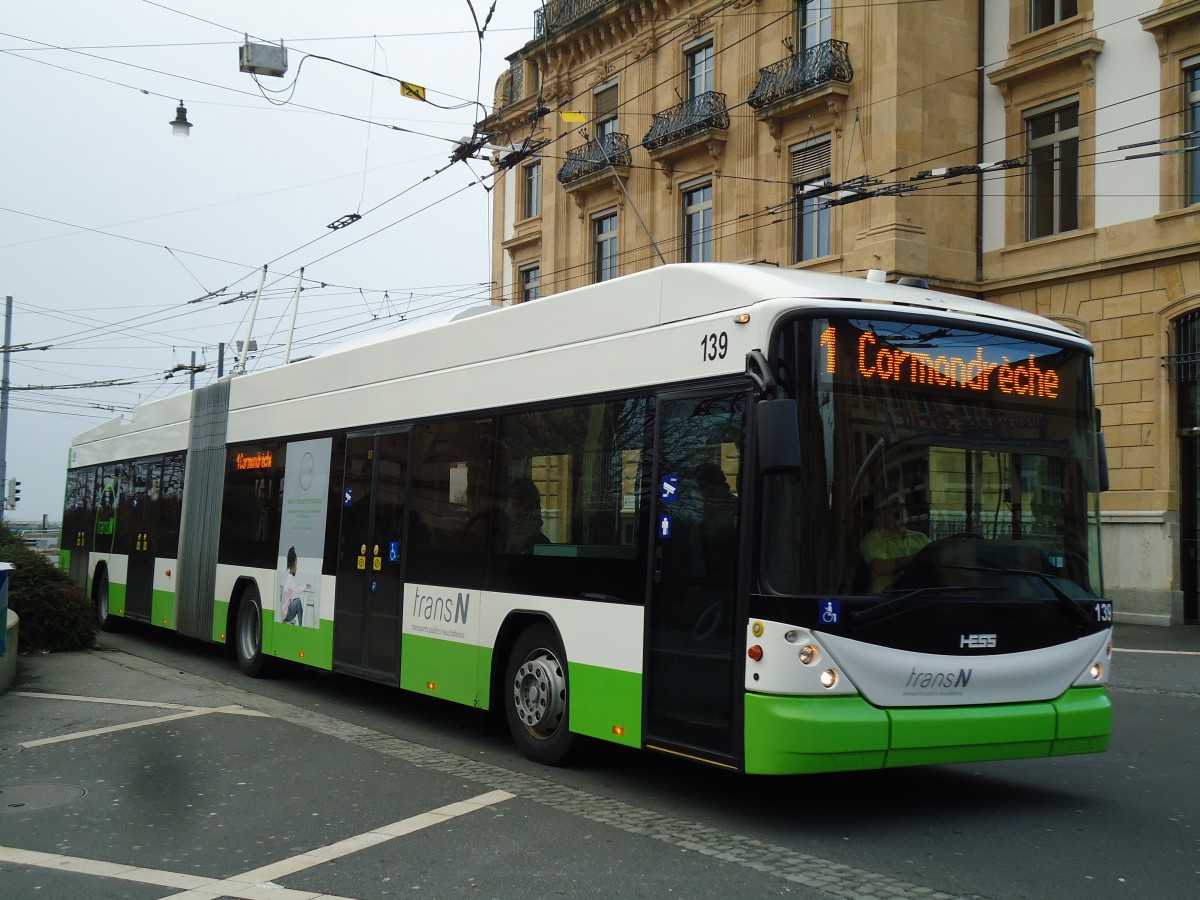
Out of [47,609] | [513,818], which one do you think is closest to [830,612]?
[513,818]

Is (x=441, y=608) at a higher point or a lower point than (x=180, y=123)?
lower

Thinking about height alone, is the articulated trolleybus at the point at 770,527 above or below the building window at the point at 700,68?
below

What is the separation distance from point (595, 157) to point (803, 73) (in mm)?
7598

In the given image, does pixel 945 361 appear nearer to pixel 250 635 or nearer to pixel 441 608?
pixel 441 608

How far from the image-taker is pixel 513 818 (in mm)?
6922

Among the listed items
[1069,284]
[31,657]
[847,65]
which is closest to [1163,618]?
[1069,284]

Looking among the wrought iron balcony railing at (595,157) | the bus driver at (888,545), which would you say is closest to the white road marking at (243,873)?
the bus driver at (888,545)

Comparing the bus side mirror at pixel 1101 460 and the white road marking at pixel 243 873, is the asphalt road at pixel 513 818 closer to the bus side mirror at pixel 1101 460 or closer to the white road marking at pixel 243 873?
the white road marking at pixel 243 873

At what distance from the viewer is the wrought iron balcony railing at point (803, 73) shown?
2584cm

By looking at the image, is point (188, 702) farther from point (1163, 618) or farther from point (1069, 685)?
point (1163, 618)

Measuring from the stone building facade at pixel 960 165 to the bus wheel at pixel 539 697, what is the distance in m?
10.4

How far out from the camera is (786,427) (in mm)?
6355

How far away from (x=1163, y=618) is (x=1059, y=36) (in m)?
10.5

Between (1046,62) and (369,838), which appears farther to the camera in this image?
(1046,62)
